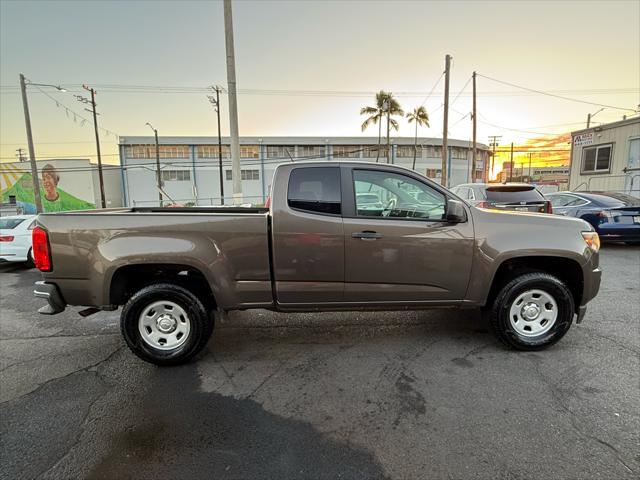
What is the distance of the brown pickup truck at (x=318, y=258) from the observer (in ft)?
10.8

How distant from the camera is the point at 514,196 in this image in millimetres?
8414

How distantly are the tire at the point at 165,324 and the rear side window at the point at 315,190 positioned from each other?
140 centimetres

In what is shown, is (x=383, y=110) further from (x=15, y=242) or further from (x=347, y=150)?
(x=15, y=242)

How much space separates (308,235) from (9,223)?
8.89 m

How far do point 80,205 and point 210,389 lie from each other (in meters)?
49.0

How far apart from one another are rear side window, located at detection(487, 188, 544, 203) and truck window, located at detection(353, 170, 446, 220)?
19.1 ft

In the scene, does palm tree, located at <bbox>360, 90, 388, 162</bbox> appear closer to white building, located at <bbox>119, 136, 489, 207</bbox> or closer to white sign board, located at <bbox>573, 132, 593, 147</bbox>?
white building, located at <bbox>119, 136, 489, 207</bbox>

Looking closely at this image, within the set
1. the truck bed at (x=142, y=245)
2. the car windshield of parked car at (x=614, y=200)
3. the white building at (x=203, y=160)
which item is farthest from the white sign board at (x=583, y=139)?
Result: the white building at (x=203, y=160)

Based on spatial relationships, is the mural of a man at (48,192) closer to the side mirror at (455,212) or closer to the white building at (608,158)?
the white building at (608,158)

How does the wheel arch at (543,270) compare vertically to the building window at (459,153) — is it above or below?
below

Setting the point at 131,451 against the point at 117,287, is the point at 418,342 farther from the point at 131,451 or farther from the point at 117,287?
the point at 117,287

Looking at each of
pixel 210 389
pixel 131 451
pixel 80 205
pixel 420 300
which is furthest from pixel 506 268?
pixel 80 205

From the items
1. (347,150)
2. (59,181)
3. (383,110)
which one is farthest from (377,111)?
(59,181)

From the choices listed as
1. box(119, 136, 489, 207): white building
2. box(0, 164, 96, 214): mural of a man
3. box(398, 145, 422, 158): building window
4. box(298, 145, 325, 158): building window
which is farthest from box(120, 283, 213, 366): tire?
box(398, 145, 422, 158): building window
